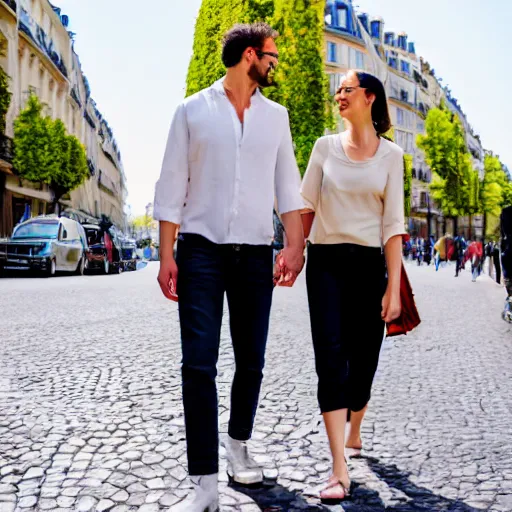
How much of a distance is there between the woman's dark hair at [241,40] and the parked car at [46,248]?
2113 centimetres

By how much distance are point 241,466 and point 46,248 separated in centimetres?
2122

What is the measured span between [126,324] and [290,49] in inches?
1047

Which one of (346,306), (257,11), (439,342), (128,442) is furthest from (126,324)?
(257,11)

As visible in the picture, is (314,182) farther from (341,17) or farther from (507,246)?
(341,17)

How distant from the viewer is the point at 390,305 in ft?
11.1

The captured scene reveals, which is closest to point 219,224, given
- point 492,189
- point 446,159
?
point 446,159

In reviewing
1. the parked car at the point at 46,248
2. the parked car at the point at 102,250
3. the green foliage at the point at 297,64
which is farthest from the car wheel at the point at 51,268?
the green foliage at the point at 297,64

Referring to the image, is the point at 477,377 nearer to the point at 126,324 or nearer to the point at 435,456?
the point at 435,456

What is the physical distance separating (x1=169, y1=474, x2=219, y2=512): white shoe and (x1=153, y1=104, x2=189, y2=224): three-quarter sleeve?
0.92m

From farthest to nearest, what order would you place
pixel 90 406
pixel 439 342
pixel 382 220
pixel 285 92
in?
pixel 285 92 < pixel 439 342 < pixel 90 406 < pixel 382 220

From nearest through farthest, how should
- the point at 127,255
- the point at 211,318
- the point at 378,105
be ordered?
the point at 211,318
the point at 378,105
the point at 127,255

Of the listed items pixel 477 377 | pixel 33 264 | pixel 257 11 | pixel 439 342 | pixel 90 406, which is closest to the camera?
pixel 90 406

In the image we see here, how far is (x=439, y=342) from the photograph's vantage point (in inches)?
322

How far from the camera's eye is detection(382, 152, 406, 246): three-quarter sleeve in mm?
3395
